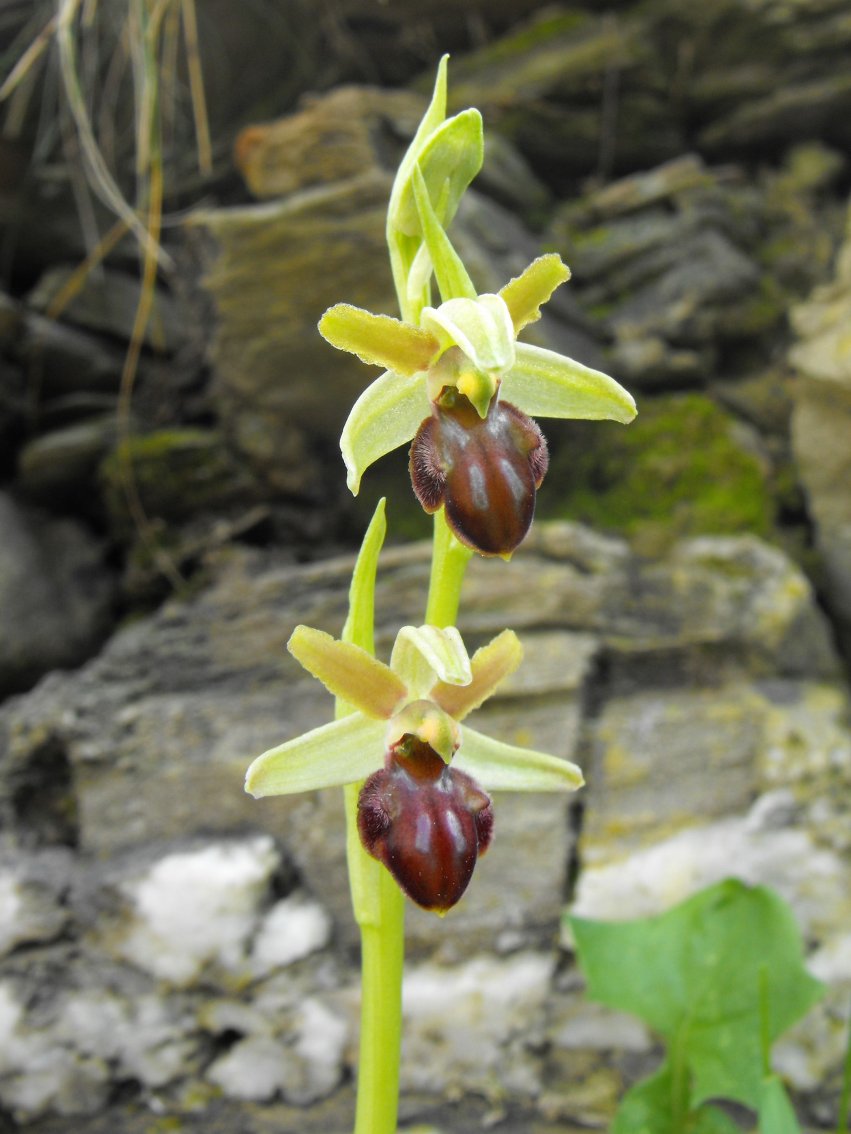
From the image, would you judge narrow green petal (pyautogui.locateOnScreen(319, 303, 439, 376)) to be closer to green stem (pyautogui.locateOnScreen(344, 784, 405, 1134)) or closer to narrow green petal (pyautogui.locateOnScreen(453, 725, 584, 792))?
narrow green petal (pyautogui.locateOnScreen(453, 725, 584, 792))

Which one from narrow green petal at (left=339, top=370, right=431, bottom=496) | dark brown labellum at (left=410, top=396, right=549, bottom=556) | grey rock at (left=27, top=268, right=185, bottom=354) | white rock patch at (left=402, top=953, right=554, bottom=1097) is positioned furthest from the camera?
grey rock at (left=27, top=268, right=185, bottom=354)

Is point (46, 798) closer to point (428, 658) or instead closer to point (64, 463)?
point (64, 463)

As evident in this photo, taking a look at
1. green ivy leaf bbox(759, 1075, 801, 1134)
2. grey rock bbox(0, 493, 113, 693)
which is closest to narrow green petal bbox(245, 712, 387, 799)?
green ivy leaf bbox(759, 1075, 801, 1134)

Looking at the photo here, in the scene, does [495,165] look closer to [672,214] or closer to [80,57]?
[672,214]

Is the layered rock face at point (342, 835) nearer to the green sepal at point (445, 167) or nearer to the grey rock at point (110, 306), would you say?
the green sepal at point (445, 167)

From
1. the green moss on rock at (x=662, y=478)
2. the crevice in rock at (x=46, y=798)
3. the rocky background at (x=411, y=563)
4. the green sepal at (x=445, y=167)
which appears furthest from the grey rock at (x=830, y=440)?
the crevice in rock at (x=46, y=798)

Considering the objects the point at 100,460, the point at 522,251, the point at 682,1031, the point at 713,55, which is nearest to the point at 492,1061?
the point at 682,1031
